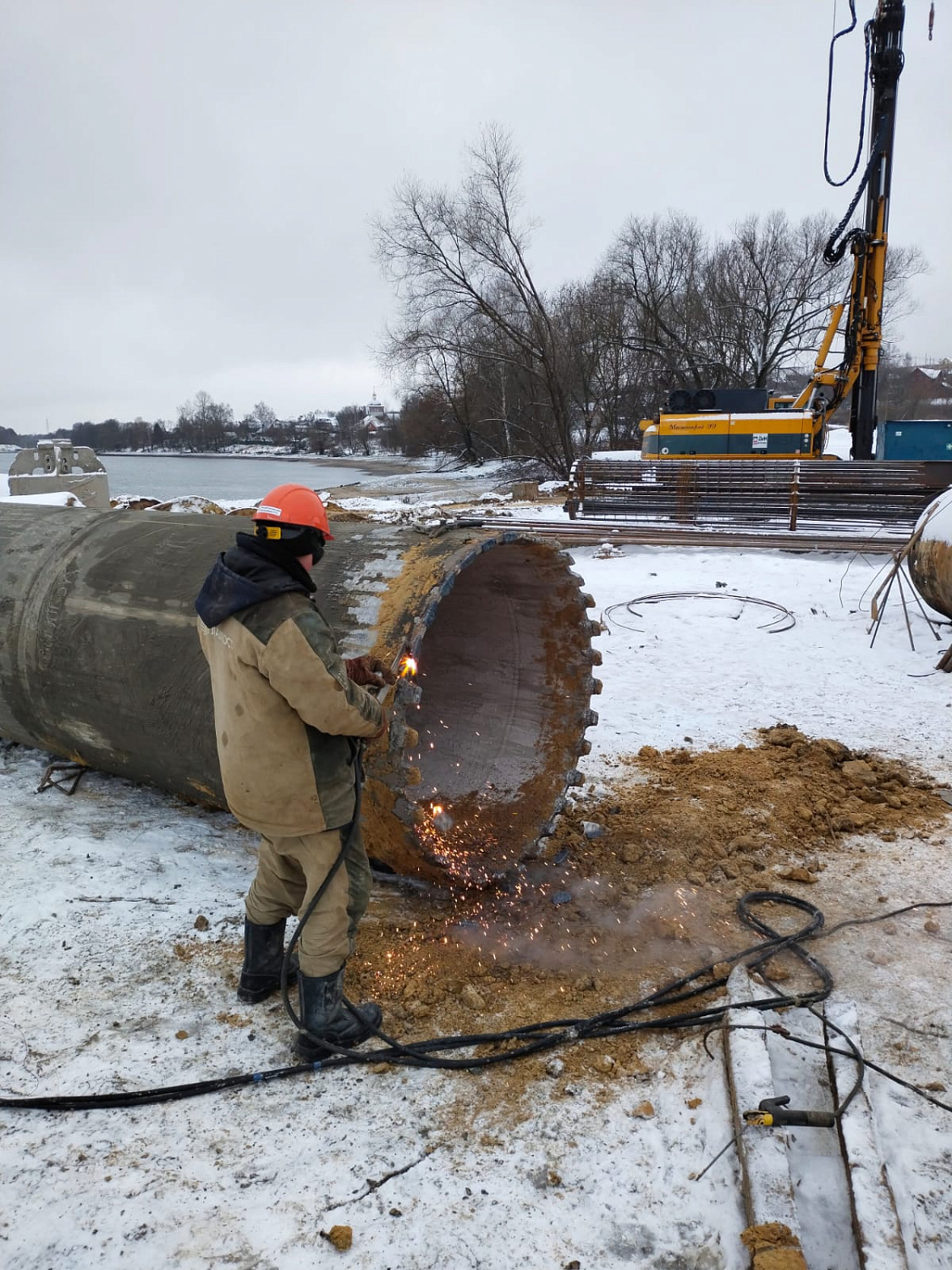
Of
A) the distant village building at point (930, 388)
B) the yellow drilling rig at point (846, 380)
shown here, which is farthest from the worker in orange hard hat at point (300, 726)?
the distant village building at point (930, 388)

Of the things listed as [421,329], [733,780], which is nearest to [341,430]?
[421,329]

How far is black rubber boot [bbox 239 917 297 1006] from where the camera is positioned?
125 inches

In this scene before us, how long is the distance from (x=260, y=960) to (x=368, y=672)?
120 centimetres

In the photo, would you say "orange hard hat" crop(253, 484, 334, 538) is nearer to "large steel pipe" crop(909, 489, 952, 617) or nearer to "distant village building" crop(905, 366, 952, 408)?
"large steel pipe" crop(909, 489, 952, 617)

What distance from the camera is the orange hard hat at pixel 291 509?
270cm

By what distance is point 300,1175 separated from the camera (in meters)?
2.43

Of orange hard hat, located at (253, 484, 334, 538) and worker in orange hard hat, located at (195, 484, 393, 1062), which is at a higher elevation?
orange hard hat, located at (253, 484, 334, 538)

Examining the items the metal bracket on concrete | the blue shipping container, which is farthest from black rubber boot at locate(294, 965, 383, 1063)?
the blue shipping container

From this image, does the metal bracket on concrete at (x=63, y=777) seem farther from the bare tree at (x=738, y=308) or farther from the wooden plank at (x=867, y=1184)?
the bare tree at (x=738, y=308)

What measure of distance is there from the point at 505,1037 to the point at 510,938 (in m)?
0.69

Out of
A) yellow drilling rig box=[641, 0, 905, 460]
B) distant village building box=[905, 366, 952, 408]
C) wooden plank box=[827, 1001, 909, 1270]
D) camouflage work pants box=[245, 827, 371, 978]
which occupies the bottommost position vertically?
wooden plank box=[827, 1001, 909, 1270]

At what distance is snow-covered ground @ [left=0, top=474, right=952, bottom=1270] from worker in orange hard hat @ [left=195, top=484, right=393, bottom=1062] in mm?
355

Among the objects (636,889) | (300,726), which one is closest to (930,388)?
(636,889)

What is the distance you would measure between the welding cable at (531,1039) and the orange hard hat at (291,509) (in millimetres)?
1808
